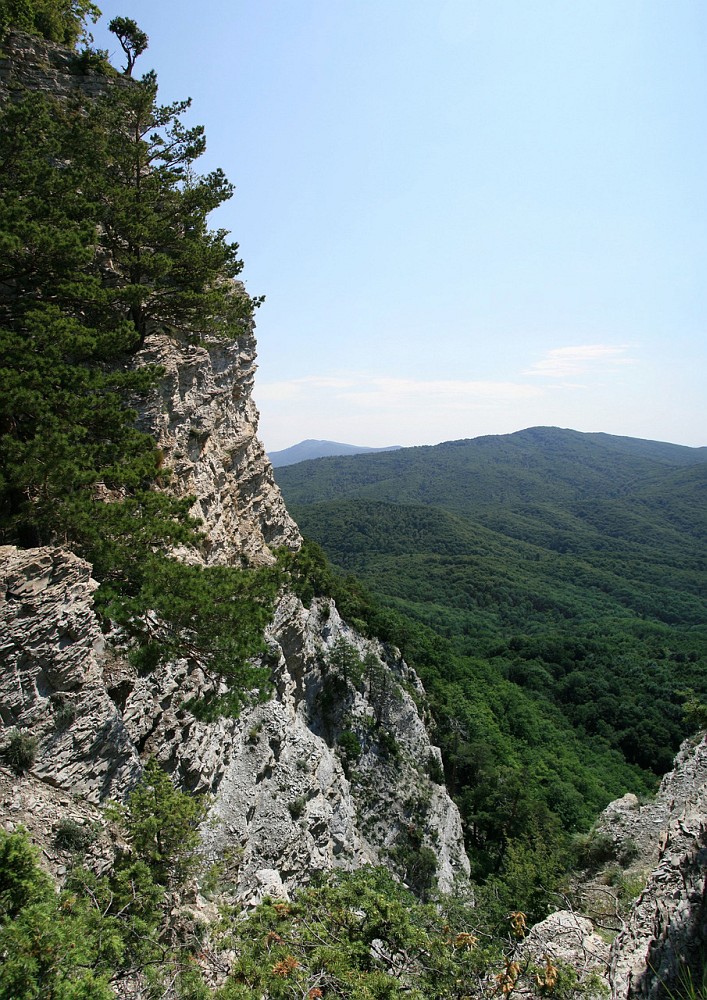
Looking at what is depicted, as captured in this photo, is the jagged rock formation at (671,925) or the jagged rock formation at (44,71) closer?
the jagged rock formation at (671,925)

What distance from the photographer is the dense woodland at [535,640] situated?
3916cm

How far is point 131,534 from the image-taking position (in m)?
10.1

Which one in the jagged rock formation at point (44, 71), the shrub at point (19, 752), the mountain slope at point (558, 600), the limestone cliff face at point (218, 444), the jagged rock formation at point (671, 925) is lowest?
the mountain slope at point (558, 600)

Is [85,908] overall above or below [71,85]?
below

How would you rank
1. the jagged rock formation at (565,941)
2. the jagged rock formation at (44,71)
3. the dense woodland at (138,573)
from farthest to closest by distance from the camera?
the jagged rock formation at (44,71)
the jagged rock formation at (565,941)
the dense woodland at (138,573)

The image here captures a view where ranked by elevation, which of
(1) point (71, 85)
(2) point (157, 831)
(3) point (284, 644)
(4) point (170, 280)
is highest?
(1) point (71, 85)

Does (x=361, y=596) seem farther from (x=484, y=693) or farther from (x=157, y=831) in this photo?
(x=157, y=831)

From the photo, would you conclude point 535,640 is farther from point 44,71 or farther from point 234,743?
point 44,71

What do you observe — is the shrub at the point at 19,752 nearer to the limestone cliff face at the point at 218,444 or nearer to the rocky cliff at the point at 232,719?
the rocky cliff at the point at 232,719

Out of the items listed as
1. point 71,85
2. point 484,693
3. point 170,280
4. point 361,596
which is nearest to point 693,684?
point 484,693

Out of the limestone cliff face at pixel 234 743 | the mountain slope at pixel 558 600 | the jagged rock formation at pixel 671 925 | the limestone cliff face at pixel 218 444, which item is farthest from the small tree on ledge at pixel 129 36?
the mountain slope at pixel 558 600

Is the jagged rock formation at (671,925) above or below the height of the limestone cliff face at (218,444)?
below

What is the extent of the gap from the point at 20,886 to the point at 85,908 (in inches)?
56.0

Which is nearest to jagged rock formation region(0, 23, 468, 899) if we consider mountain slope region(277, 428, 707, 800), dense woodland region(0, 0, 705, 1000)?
dense woodland region(0, 0, 705, 1000)
